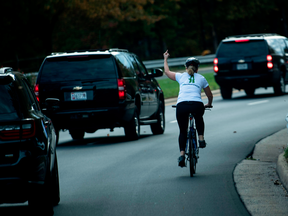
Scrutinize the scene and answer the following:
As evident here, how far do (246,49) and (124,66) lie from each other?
1013 centimetres

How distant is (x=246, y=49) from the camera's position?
2288 cm

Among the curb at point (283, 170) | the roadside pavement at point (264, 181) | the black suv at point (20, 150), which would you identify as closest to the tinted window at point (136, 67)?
the roadside pavement at point (264, 181)

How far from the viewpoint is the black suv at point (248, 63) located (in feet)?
74.8

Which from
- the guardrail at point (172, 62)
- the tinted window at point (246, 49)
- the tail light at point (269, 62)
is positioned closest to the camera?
the tail light at point (269, 62)

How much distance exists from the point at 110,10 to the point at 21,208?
1500 inches

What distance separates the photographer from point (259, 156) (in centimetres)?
1053

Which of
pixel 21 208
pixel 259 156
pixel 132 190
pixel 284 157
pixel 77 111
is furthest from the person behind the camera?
pixel 77 111

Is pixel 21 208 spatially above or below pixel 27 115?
below

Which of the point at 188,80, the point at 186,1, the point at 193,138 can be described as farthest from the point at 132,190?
the point at 186,1

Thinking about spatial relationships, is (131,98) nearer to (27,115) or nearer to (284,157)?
(284,157)

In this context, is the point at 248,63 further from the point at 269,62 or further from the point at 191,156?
the point at 191,156

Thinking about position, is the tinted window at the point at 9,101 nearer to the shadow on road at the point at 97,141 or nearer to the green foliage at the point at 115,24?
the shadow on road at the point at 97,141

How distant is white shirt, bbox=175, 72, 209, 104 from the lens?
9.20m

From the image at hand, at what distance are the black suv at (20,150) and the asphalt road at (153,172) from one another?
42.5 inches
